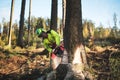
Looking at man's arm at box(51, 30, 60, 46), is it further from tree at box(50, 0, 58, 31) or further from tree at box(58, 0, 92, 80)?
tree at box(50, 0, 58, 31)

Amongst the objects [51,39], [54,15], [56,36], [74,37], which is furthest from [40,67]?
[54,15]

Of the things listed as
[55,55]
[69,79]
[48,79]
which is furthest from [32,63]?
[69,79]

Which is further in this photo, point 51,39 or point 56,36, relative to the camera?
point 51,39

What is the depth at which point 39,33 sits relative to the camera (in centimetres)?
927

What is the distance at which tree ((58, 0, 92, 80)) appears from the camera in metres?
8.65

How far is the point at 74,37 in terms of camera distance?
8836 millimetres

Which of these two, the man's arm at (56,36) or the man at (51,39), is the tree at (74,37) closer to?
the man's arm at (56,36)

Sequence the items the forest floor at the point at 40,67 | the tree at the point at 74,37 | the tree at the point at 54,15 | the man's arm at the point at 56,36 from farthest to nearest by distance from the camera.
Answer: the tree at the point at 54,15, the man's arm at the point at 56,36, the tree at the point at 74,37, the forest floor at the point at 40,67

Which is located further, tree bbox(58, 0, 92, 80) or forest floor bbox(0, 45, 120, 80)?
tree bbox(58, 0, 92, 80)

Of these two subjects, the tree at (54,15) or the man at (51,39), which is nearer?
the man at (51,39)

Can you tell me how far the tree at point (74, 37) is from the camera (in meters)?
8.65

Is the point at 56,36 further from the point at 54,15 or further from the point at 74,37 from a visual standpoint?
the point at 54,15

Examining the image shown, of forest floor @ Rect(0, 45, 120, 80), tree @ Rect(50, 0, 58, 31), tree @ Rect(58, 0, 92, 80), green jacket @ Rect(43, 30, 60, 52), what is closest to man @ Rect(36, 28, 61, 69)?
green jacket @ Rect(43, 30, 60, 52)

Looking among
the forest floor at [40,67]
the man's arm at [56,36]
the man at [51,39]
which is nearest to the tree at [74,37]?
the man's arm at [56,36]
